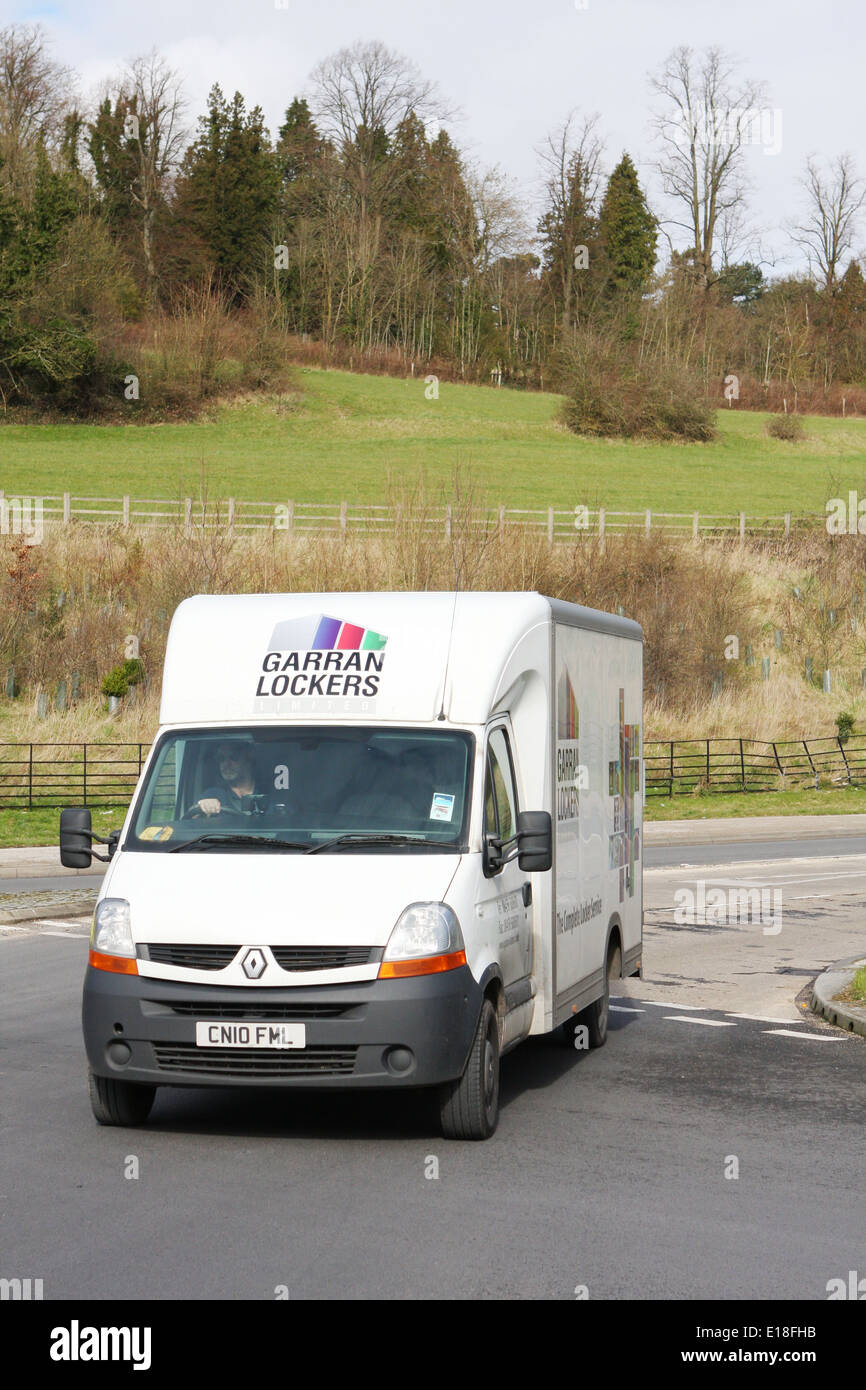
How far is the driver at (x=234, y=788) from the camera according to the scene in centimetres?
891

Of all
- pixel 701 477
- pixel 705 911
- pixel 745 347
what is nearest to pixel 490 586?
pixel 705 911

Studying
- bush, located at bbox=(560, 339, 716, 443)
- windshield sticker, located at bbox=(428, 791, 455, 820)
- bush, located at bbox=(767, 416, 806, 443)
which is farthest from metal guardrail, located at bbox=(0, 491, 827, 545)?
windshield sticker, located at bbox=(428, 791, 455, 820)

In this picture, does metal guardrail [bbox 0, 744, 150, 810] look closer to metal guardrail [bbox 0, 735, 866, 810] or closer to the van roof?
metal guardrail [bbox 0, 735, 866, 810]

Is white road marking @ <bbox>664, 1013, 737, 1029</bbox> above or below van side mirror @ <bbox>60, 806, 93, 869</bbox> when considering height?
below

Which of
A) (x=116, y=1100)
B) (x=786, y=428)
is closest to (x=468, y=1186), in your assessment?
(x=116, y=1100)

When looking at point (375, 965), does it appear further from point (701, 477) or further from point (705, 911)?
point (701, 477)

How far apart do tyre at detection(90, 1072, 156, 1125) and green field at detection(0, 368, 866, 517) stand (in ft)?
147

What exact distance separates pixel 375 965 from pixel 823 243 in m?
93.7

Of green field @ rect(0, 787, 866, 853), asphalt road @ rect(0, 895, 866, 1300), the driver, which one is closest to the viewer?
asphalt road @ rect(0, 895, 866, 1300)

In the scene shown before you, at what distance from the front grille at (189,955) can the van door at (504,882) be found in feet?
4.17

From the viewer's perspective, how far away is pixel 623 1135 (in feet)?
28.5

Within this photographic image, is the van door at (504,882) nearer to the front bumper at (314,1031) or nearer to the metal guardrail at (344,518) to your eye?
the front bumper at (314,1031)

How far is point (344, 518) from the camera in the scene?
5362 cm

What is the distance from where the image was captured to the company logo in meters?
9.13
